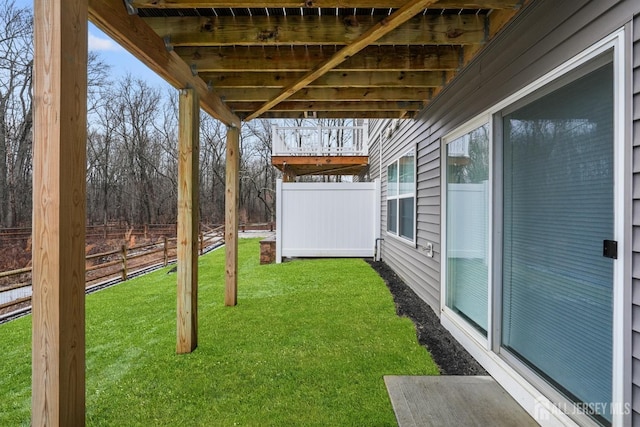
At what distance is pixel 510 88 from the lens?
7.86 feet

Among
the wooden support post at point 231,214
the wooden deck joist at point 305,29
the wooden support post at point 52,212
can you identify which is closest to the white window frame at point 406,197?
the wooden deck joist at point 305,29

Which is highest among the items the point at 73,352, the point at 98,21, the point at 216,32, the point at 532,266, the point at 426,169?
the point at 216,32

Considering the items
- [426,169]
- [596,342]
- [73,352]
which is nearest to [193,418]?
[73,352]

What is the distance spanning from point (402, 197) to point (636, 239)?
432 centimetres

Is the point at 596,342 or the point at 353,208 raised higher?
the point at 353,208

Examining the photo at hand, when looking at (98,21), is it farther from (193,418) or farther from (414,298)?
(414,298)

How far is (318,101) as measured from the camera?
4.32 m

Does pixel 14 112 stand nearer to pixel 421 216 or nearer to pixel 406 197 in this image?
pixel 406 197

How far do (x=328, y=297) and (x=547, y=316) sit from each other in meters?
3.04

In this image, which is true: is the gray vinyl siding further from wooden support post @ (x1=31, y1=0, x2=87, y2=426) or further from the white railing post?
the white railing post

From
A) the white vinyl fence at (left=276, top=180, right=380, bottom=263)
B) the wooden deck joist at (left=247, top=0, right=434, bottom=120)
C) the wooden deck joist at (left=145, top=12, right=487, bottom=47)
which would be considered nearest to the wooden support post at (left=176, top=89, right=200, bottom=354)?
the wooden deck joist at (left=145, top=12, right=487, bottom=47)

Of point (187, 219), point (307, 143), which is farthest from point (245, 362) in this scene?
point (307, 143)

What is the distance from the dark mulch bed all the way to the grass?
4.9 inches

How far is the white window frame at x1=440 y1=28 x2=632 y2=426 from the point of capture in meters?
1.43
